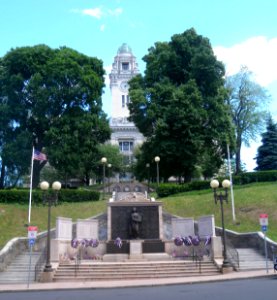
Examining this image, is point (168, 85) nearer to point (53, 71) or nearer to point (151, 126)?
point (151, 126)

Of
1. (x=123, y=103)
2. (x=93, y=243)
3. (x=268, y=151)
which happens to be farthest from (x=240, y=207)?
(x=123, y=103)

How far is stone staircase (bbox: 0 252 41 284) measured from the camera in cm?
1992

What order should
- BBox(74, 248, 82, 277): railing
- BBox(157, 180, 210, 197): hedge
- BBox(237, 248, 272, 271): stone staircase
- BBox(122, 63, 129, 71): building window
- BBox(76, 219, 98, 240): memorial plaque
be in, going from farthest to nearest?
BBox(122, 63, 129, 71): building window → BBox(157, 180, 210, 197): hedge → BBox(76, 219, 98, 240): memorial plaque → BBox(237, 248, 272, 271): stone staircase → BBox(74, 248, 82, 277): railing

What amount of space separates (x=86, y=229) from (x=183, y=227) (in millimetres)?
6324

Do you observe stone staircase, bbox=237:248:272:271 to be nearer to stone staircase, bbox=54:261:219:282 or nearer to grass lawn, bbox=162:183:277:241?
stone staircase, bbox=54:261:219:282

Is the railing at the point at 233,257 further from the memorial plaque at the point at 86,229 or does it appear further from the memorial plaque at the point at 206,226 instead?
the memorial plaque at the point at 86,229

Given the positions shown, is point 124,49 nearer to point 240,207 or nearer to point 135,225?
point 240,207

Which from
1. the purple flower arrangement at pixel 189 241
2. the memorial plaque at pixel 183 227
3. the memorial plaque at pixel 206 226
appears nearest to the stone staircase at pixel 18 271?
the purple flower arrangement at pixel 189 241

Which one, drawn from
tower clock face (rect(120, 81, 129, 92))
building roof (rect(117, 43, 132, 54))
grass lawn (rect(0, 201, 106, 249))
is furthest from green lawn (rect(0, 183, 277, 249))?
building roof (rect(117, 43, 132, 54))

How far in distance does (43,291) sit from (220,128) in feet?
98.6

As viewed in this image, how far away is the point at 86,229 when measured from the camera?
86.0 ft

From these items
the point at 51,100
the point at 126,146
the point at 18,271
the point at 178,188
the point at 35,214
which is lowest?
the point at 18,271

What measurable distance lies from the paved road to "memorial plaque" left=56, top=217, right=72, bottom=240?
278 inches

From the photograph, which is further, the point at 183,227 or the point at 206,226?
the point at 183,227
